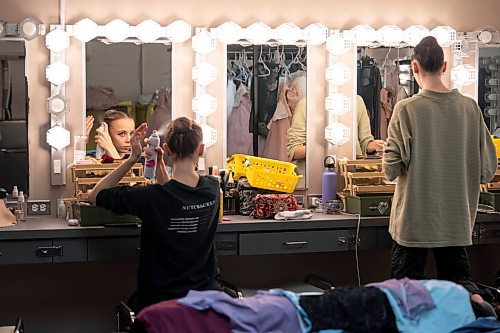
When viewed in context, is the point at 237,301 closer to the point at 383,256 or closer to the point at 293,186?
the point at 293,186

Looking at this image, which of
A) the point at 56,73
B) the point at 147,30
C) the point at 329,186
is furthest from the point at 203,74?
the point at 329,186

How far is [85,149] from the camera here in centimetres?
415

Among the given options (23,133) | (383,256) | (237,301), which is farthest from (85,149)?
(237,301)

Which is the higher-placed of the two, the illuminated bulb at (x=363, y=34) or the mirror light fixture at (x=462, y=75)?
the illuminated bulb at (x=363, y=34)

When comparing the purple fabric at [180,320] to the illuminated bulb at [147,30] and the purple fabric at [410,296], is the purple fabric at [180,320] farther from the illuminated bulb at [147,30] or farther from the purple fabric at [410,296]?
the illuminated bulb at [147,30]

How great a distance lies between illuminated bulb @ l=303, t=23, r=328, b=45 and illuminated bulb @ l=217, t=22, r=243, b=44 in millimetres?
376

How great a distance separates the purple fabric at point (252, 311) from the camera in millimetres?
2125

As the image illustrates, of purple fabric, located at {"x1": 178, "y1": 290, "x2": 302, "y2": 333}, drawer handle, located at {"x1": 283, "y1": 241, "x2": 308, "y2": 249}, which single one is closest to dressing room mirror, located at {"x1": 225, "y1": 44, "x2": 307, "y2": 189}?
drawer handle, located at {"x1": 283, "y1": 241, "x2": 308, "y2": 249}

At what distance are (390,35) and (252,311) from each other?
8.98 ft

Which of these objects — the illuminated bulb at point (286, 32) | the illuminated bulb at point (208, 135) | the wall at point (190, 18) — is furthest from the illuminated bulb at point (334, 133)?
the illuminated bulb at point (208, 135)

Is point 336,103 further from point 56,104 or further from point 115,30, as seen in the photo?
point 56,104

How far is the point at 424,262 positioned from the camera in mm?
3703

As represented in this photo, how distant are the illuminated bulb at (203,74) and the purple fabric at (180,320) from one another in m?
2.30

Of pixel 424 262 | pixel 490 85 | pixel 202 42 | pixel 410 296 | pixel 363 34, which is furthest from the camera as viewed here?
pixel 490 85
